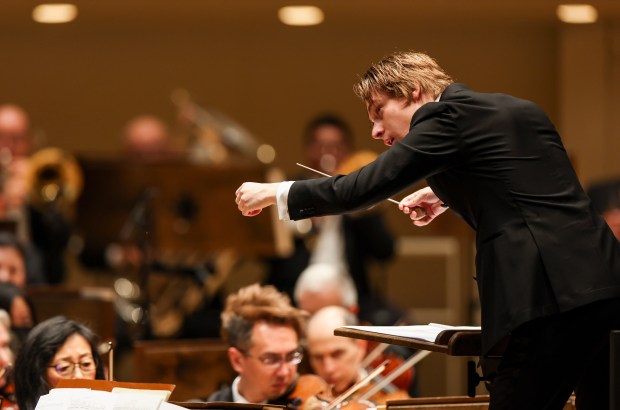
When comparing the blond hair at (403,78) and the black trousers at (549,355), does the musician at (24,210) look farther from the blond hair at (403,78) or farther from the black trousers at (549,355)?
the black trousers at (549,355)

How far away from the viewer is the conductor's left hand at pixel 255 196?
8.87 ft

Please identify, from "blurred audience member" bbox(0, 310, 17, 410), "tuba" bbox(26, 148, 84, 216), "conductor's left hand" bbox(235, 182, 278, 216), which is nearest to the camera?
"conductor's left hand" bbox(235, 182, 278, 216)

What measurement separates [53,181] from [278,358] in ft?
11.2

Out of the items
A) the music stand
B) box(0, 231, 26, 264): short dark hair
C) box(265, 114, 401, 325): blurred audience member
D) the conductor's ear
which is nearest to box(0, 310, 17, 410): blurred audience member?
box(0, 231, 26, 264): short dark hair

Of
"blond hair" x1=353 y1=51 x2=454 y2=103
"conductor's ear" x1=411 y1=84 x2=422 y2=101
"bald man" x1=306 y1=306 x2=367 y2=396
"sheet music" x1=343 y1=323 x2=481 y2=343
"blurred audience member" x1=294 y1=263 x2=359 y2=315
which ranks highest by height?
"blond hair" x1=353 y1=51 x2=454 y2=103

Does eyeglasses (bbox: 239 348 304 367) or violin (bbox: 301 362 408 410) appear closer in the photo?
violin (bbox: 301 362 408 410)

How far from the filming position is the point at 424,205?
121 inches

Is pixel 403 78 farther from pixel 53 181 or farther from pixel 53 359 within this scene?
pixel 53 181

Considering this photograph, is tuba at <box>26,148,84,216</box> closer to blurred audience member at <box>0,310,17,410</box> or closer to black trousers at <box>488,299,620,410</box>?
blurred audience member at <box>0,310,17,410</box>

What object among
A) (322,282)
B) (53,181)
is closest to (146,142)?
(53,181)

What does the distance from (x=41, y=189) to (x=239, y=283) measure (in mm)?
1922

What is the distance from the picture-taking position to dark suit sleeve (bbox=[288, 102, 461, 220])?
2633mm

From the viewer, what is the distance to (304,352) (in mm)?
4391

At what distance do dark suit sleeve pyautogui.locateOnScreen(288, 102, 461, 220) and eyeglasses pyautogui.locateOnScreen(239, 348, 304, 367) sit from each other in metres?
1.33
